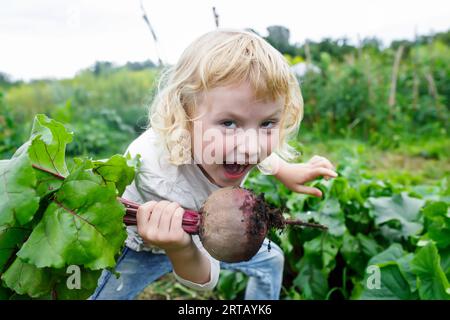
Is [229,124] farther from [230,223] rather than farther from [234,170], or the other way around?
[230,223]

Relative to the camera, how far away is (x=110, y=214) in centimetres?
126

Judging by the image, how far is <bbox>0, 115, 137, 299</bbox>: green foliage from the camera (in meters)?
1.14

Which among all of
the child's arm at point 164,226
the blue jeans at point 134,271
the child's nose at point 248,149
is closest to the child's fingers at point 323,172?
the blue jeans at point 134,271

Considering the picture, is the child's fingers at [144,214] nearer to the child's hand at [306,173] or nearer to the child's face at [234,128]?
the child's face at [234,128]

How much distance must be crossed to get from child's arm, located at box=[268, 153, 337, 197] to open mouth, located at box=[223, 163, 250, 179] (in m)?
0.46

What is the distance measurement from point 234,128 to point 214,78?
18 centimetres

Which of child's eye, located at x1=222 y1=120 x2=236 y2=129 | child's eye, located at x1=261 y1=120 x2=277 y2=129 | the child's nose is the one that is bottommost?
the child's nose

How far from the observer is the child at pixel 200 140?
1.51m

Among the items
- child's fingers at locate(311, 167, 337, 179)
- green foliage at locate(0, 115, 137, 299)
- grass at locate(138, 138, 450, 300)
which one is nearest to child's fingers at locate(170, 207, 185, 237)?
green foliage at locate(0, 115, 137, 299)

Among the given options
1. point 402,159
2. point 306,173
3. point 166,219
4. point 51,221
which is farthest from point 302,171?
point 402,159

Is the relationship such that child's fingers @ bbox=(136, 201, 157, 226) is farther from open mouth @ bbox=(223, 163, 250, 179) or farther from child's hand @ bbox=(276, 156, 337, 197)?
child's hand @ bbox=(276, 156, 337, 197)

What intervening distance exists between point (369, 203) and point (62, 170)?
1691 millimetres
